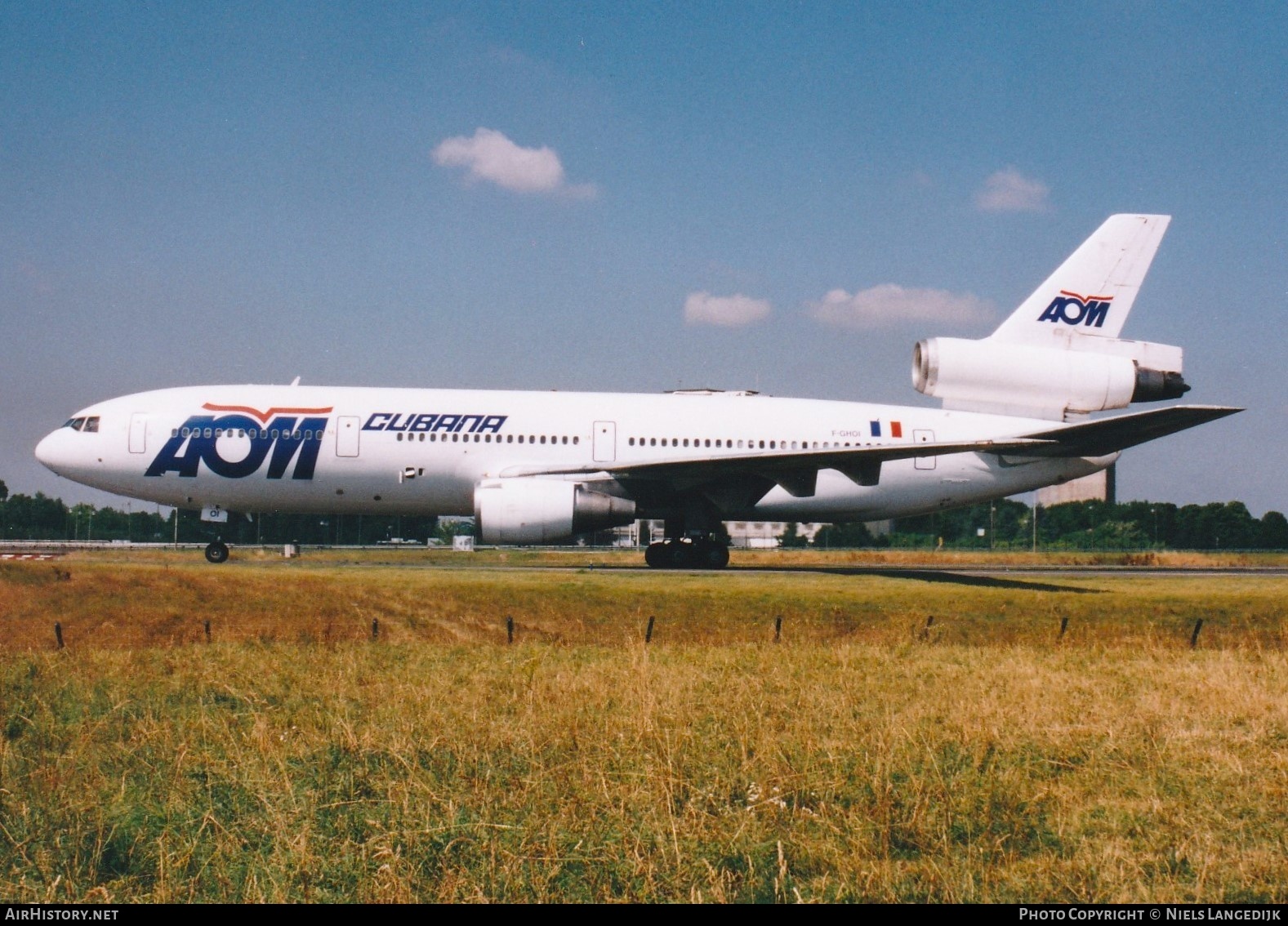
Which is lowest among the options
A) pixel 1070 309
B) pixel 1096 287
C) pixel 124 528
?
pixel 124 528

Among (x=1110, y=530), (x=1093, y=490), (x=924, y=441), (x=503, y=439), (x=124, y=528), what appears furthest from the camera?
(x=1093, y=490)

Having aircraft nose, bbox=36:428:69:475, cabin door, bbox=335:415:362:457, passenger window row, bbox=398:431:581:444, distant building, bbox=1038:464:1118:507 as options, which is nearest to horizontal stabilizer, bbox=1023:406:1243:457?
passenger window row, bbox=398:431:581:444

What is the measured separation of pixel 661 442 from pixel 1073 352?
10.1 m

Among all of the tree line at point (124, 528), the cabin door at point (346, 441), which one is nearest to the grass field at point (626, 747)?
the cabin door at point (346, 441)

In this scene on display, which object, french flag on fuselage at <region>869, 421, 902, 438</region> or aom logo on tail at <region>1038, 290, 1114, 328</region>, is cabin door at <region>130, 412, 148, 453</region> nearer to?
french flag on fuselage at <region>869, 421, 902, 438</region>

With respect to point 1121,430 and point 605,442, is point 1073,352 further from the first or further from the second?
point 605,442

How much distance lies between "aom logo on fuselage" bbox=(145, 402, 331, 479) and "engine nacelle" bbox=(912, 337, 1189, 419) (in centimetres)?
1442

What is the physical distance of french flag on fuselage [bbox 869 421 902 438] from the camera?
23.6 m

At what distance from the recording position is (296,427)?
21.7 m

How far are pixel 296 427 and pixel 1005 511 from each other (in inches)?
3193

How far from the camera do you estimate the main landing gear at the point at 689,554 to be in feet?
71.6

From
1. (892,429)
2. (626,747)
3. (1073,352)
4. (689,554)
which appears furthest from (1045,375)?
(626,747)

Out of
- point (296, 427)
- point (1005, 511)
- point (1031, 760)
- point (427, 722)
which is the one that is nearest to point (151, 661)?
point (427, 722)

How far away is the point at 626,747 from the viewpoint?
7.45 metres
